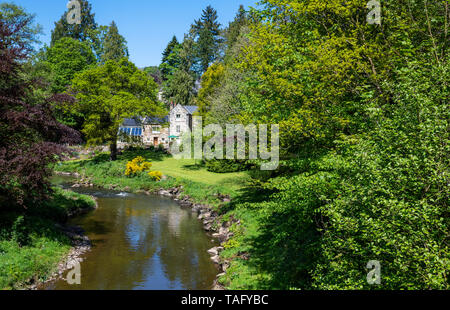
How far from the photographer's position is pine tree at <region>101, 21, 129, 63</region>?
69.4 m

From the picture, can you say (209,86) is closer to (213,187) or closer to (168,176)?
(168,176)

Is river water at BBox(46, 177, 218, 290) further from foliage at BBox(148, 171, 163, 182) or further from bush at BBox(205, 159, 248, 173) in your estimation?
bush at BBox(205, 159, 248, 173)

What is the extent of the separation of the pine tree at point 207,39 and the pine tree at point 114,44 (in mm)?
20686

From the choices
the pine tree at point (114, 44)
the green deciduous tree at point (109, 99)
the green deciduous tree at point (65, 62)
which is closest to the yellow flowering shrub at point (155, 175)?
the green deciduous tree at point (109, 99)

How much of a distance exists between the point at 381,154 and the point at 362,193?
1.37 meters

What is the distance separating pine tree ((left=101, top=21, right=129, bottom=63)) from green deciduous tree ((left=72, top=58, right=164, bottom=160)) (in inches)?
1160

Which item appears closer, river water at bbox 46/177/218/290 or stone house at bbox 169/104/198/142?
river water at bbox 46/177/218/290

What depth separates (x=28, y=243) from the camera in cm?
1502

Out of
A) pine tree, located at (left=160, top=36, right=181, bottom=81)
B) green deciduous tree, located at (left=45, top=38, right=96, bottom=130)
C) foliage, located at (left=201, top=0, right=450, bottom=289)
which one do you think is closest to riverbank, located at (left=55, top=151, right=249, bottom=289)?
foliage, located at (left=201, top=0, right=450, bottom=289)

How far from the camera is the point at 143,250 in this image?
18.0m

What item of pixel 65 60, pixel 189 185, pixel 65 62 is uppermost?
pixel 65 60

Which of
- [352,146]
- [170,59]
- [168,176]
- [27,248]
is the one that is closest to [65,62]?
[168,176]

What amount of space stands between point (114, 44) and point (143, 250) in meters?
64.7
